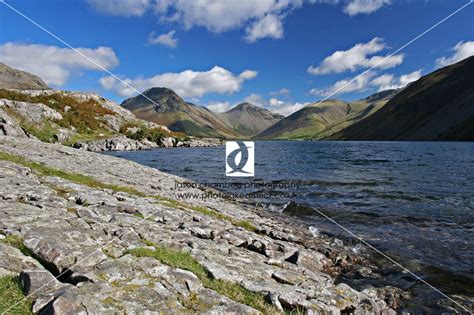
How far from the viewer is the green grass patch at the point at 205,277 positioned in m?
8.02

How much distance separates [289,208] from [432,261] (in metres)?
12.3

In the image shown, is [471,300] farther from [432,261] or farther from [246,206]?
[246,206]

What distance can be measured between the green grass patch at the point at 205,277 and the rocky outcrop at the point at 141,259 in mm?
117

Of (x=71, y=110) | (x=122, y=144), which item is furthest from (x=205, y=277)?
(x=71, y=110)

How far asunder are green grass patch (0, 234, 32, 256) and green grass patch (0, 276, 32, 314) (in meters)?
1.50

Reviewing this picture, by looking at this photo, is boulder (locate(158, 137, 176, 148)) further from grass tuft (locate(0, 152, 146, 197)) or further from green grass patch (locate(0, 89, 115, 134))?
grass tuft (locate(0, 152, 146, 197))

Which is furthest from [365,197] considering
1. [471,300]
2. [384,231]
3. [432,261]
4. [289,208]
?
[471,300]

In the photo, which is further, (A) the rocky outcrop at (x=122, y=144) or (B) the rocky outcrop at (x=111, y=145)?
(A) the rocky outcrop at (x=122, y=144)

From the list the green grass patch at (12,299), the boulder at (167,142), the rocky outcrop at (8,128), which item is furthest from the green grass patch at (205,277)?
the boulder at (167,142)

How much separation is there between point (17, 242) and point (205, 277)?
5.34m

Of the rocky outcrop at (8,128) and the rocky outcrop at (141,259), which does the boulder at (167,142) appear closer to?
the rocky outcrop at (8,128)

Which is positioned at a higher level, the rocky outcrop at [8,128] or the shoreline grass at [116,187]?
the rocky outcrop at [8,128]

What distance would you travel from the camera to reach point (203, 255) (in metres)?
10.6

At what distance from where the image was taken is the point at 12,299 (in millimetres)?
6512
